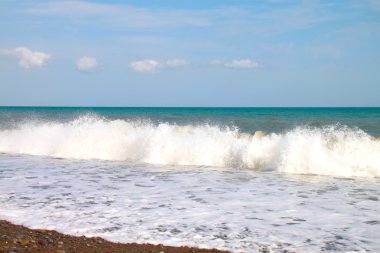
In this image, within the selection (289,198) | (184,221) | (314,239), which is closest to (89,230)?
(184,221)

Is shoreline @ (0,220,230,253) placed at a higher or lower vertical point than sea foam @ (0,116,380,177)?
lower

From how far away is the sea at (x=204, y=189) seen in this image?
19.4 feet

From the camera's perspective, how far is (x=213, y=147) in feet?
48.7

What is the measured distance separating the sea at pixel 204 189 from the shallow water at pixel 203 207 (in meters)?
0.02

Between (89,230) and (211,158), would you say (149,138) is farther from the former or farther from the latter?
(89,230)

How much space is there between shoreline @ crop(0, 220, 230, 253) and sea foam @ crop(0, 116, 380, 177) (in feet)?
26.1

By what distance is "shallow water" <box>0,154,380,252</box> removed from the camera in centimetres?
573

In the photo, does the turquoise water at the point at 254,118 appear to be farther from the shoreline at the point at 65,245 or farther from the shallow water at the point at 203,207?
the shoreline at the point at 65,245

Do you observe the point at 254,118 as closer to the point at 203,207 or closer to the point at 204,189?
the point at 204,189

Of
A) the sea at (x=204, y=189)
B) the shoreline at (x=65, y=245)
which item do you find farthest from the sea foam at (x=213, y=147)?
the shoreline at (x=65, y=245)

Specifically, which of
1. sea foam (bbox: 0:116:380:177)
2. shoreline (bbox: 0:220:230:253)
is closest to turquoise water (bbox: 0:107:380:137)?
sea foam (bbox: 0:116:380:177)

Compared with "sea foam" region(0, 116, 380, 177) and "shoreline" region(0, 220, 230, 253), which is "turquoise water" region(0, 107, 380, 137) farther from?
"shoreline" region(0, 220, 230, 253)

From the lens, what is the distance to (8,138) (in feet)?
66.0

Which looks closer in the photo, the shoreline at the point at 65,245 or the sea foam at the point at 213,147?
the shoreline at the point at 65,245
